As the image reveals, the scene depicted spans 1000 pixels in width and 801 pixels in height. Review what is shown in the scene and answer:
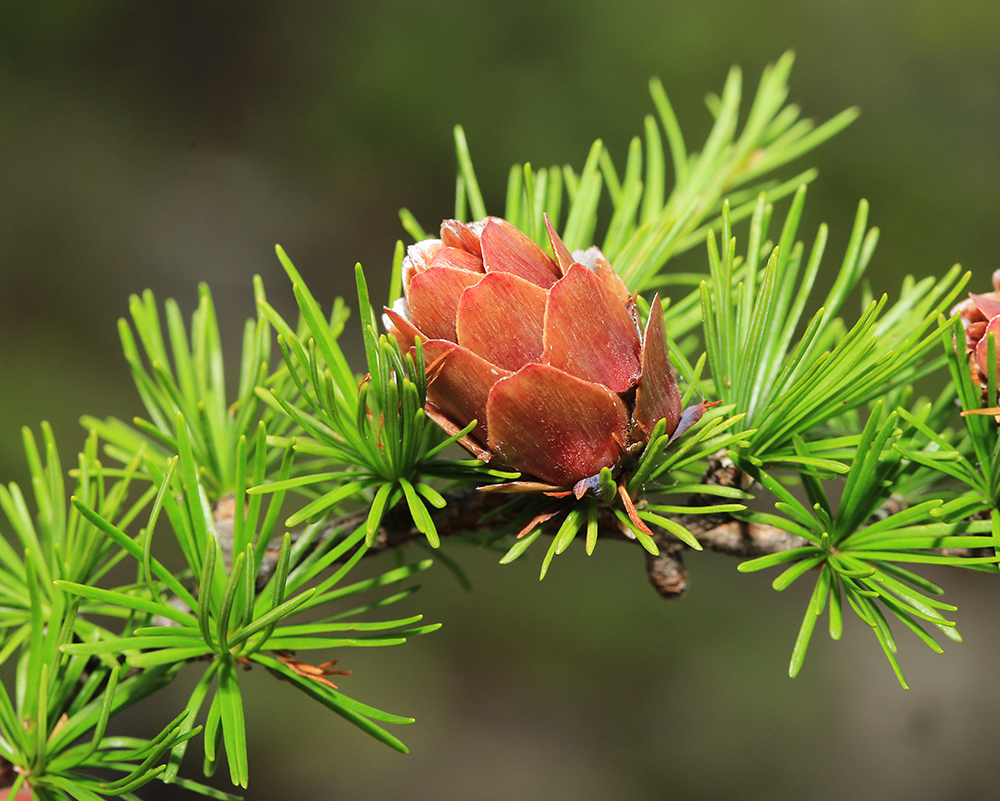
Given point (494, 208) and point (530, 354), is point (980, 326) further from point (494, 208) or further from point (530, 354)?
point (494, 208)

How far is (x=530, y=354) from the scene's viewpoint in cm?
19

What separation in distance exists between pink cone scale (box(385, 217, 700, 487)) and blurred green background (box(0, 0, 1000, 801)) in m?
1.17

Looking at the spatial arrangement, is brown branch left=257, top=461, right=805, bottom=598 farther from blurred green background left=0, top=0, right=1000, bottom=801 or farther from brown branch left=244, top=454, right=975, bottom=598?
blurred green background left=0, top=0, right=1000, bottom=801

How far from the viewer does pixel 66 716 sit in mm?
247

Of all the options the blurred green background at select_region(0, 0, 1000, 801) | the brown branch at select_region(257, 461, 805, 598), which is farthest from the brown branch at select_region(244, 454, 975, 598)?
the blurred green background at select_region(0, 0, 1000, 801)

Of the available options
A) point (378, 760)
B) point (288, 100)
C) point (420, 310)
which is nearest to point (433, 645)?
point (378, 760)

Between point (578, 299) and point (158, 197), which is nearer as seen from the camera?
point (578, 299)

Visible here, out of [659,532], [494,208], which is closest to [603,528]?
[659,532]

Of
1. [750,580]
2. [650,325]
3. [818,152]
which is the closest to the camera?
[650,325]

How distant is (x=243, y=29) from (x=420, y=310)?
1641 millimetres

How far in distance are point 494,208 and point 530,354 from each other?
1.22m

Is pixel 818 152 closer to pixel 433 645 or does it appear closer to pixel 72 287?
pixel 433 645

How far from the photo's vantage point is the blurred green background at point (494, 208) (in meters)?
1.34

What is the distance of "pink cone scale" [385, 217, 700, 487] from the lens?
0.61ft
